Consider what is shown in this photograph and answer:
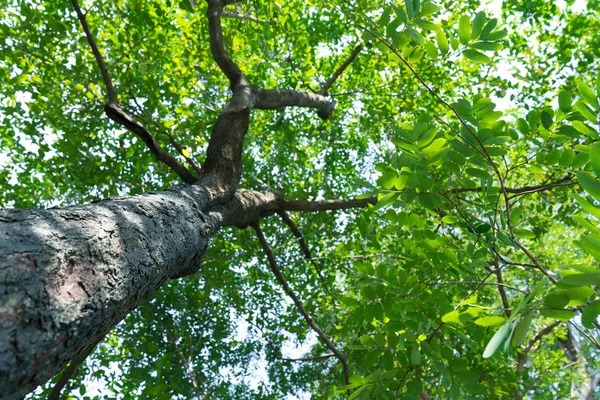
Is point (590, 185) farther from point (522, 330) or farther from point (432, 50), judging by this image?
point (432, 50)

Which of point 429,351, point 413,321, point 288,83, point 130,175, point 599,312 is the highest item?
point 288,83

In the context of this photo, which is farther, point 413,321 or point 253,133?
point 253,133

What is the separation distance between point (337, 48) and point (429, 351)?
5.62m

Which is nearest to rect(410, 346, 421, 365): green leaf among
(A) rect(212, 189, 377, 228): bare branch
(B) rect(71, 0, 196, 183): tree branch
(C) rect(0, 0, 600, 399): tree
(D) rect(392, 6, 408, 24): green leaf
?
(C) rect(0, 0, 600, 399): tree

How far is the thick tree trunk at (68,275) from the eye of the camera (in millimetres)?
951

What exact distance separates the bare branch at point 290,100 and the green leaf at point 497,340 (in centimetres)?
356

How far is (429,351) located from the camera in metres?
1.83

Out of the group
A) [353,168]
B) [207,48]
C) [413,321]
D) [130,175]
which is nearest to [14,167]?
[130,175]

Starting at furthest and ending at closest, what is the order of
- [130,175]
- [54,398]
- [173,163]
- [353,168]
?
[353,168] < [130,175] < [173,163] < [54,398]

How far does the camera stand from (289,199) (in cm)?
532

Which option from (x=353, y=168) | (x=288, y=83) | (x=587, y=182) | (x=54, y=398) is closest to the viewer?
(x=587, y=182)

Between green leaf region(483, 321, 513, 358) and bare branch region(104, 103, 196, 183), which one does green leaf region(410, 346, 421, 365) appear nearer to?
green leaf region(483, 321, 513, 358)

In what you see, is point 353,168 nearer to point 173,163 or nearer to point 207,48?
point 207,48

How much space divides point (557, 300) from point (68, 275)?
1.23 m
